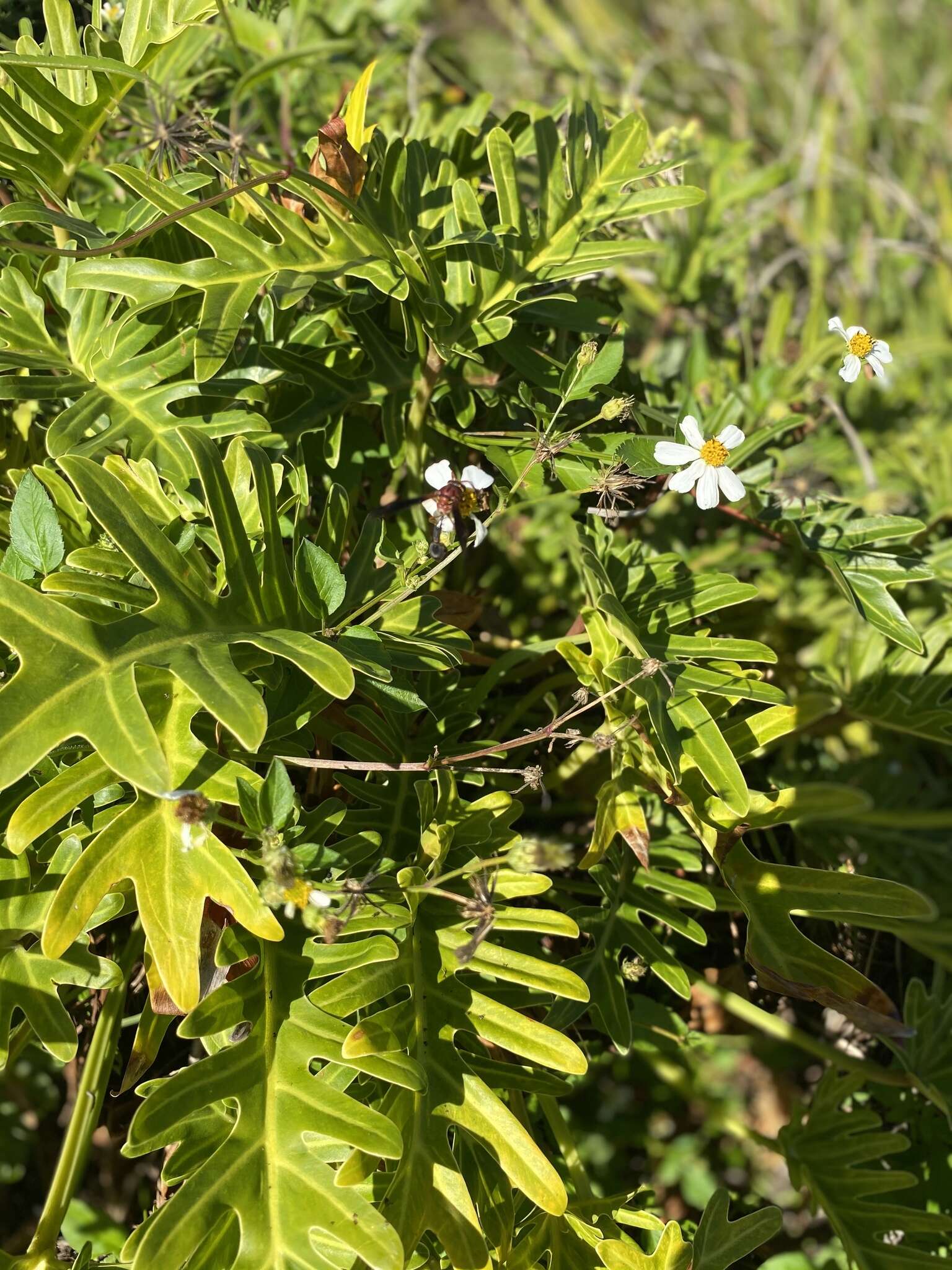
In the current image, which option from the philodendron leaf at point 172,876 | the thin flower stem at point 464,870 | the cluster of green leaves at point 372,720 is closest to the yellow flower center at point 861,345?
the cluster of green leaves at point 372,720

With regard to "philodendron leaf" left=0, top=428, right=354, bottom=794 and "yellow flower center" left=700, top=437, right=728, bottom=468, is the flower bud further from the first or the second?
"philodendron leaf" left=0, top=428, right=354, bottom=794

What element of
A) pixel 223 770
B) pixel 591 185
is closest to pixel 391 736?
pixel 223 770

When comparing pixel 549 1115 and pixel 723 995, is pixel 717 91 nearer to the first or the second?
pixel 723 995

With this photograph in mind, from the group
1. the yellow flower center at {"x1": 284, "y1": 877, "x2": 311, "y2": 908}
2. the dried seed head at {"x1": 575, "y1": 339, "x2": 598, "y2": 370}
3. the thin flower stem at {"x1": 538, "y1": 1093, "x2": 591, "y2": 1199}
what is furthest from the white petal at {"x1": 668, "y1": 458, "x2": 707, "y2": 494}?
the thin flower stem at {"x1": 538, "y1": 1093, "x2": 591, "y2": 1199}

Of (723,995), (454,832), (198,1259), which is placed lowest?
(723,995)

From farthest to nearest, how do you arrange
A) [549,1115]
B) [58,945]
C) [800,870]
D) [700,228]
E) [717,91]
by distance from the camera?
[717,91] < [700,228] < [549,1115] < [800,870] < [58,945]

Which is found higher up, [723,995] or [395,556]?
[395,556]

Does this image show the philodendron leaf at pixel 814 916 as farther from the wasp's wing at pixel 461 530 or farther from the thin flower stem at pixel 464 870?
the wasp's wing at pixel 461 530

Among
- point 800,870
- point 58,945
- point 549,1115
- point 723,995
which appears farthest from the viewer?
point 723,995
